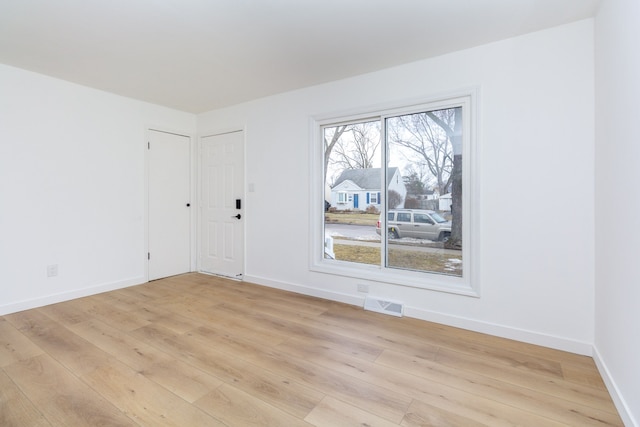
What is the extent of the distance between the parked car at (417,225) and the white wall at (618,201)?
109 centimetres

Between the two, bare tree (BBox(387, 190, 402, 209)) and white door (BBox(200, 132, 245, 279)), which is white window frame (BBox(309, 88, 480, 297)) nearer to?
bare tree (BBox(387, 190, 402, 209))

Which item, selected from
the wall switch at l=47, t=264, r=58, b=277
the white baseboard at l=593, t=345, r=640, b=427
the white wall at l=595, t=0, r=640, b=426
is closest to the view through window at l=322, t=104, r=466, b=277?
the white wall at l=595, t=0, r=640, b=426

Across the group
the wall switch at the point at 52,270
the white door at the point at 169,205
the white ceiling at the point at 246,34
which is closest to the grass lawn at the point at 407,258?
the white ceiling at the point at 246,34

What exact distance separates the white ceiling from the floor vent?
238 cm

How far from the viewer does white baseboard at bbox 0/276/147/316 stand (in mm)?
2939

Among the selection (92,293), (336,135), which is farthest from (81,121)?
(336,135)

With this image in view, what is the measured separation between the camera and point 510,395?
1.73 meters

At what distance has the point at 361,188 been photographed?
11.0ft

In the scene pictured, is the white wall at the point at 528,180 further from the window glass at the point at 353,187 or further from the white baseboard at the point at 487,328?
the window glass at the point at 353,187

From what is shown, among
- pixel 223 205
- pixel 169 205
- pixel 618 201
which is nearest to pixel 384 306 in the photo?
pixel 618 201

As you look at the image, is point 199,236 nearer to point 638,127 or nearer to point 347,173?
point 347,173

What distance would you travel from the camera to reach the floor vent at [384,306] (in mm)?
2914

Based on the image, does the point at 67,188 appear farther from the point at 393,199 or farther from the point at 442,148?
the point at 442,148

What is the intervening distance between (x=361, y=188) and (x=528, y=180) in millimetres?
1561
